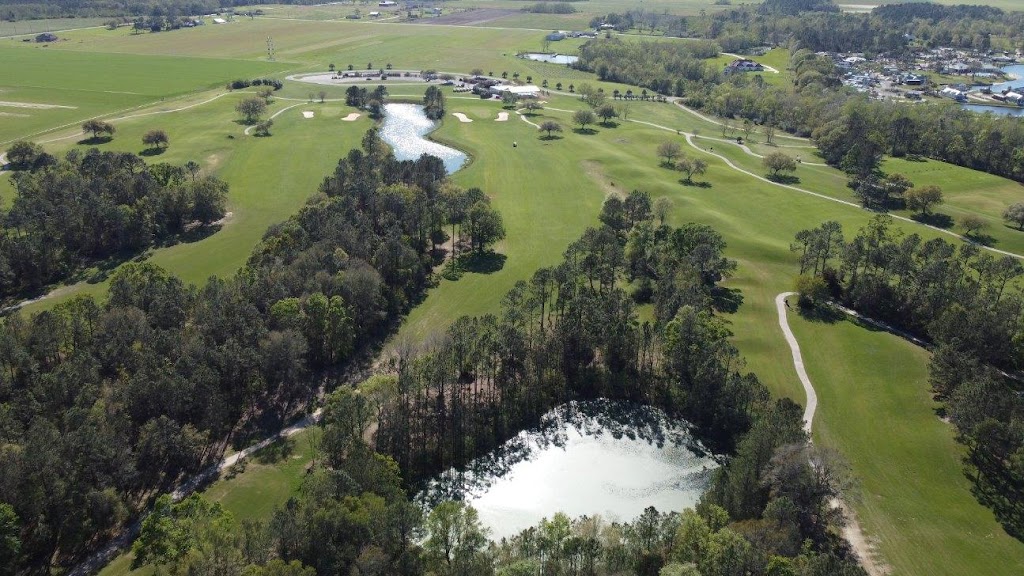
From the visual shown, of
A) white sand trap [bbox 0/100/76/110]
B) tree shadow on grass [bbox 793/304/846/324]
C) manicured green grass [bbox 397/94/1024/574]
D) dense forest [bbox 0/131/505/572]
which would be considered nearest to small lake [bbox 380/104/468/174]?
manicured green grass [bbox 397/94/1024/574]

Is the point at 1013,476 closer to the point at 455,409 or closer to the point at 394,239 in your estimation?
the point at 455,409

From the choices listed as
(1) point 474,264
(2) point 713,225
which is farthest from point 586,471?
(2) point 713,225

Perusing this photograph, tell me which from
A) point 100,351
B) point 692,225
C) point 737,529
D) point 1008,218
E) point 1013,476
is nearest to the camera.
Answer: point 737,529

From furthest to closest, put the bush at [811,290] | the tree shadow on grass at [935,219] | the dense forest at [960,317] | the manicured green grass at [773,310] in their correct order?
the tree shadow on grass at [935,219]
the bush at [811,290]
the dense forest at [960,317]
the manicured green grass at [773,310]

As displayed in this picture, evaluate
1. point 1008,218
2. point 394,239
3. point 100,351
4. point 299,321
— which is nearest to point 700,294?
point 394,239

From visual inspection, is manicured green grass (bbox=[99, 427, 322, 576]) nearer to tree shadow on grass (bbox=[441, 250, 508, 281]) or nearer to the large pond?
the large pond

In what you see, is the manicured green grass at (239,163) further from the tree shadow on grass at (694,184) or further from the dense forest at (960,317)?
the dense forest at (960,317)

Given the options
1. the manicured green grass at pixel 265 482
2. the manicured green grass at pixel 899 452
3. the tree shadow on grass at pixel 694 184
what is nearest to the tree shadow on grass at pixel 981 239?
the manicured green grass at pixel 899 452
